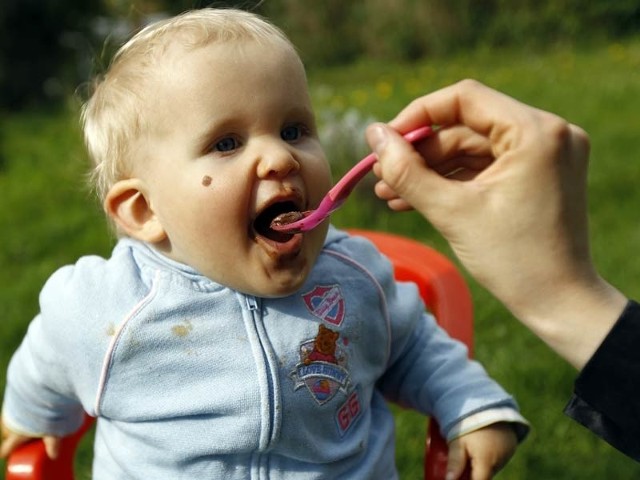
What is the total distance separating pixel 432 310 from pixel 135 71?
860 mm

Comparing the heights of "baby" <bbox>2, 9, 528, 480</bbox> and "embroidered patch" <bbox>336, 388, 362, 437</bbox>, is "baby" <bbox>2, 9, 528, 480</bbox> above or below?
above

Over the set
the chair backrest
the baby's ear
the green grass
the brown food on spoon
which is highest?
the brown food on spoon

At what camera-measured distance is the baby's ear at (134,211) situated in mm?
1377

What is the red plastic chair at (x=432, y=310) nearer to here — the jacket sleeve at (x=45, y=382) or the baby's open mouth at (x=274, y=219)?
the jacket sleeve at (x=45, y=382)

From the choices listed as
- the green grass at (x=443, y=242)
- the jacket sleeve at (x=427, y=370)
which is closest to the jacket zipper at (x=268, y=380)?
the jacket sleeve at (x=427, y=370)

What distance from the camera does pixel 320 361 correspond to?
1372 mm

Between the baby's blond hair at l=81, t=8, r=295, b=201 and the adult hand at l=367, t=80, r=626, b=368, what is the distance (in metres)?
0.36

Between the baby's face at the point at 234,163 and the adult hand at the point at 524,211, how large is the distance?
0.72 ft

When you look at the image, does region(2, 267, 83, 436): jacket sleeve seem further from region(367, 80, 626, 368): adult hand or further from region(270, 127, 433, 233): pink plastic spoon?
region(367, 80, 626, 368): adult hand

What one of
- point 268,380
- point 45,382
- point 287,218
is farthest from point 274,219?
point 45,382

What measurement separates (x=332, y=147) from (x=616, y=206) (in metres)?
1.19

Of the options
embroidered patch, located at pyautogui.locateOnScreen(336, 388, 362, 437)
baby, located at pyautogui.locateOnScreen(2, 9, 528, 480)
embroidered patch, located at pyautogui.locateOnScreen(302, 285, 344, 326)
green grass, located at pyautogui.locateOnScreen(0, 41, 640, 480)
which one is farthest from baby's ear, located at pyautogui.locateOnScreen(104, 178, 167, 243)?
green grass, located at pyautogui.locateOnScreen(0, 41, 640, 480)

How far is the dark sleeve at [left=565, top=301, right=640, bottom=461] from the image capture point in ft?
3.66

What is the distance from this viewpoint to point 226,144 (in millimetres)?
1302
